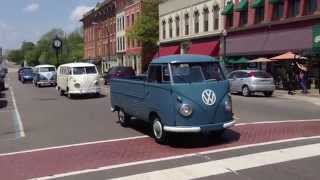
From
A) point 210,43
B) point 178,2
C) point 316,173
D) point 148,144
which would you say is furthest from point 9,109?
point 178,2

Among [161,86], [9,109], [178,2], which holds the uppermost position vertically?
[178,2]

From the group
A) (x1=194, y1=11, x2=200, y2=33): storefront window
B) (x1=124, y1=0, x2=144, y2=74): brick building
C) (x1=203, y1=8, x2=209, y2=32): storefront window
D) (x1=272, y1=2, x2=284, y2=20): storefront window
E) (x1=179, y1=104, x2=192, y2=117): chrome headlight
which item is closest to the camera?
(x1=179, y1=104, x2=192, y2=117): chrome headlight

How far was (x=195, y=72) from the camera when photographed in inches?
507

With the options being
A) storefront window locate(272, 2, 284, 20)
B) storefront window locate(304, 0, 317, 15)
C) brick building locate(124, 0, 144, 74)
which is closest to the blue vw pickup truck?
storefront window locate(304, 0, 317, 15)

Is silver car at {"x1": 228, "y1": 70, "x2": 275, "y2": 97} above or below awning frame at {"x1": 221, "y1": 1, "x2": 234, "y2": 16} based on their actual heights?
below

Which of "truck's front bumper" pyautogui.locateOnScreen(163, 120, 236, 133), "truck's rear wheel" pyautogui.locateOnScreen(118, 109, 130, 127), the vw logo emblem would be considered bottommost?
"truck's rear wheel" pyautogui.locateOnScreen(118, 109, 130, 127)

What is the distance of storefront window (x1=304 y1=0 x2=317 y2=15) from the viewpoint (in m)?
37.7

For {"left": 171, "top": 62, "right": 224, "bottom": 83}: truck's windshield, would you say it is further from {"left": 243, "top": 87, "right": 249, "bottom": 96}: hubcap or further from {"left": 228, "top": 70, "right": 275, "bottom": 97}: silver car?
{"left": 243, "top": 87, "right": 249, "bottom": 96}: hubcap

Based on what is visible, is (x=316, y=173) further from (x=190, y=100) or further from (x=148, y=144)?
(x=148, y=144)

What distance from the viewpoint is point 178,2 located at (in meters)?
59.2

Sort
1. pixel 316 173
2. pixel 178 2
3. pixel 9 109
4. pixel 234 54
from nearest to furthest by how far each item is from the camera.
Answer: pixel 316 173 → pixel 9 109 → pixel 234 54 → pixel 178 2

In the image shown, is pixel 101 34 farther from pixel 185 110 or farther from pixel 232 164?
pixel 232 164

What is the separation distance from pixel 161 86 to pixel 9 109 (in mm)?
14005

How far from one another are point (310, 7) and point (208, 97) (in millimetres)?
27906
